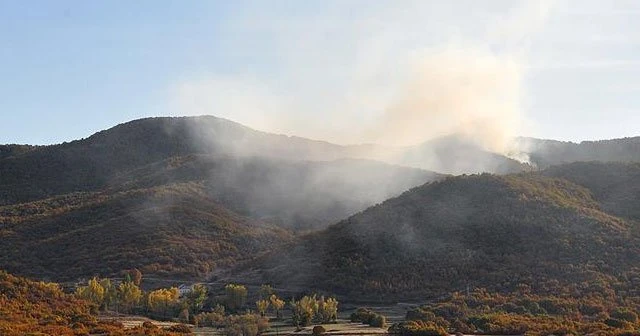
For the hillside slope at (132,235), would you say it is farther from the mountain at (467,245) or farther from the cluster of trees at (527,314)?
the cluster of trees at (527,314)

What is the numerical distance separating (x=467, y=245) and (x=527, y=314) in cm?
2176

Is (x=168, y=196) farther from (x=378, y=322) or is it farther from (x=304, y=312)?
(x=378, y=322)

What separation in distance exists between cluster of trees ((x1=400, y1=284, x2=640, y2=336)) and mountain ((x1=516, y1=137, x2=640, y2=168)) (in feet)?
245

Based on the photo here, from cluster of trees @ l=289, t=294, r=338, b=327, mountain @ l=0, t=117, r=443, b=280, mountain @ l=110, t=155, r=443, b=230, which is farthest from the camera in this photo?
mountain @ l=110, t=155, r=443, b=230

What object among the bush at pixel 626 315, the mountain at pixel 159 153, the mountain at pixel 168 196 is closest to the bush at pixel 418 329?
the bush at pixel 626 315

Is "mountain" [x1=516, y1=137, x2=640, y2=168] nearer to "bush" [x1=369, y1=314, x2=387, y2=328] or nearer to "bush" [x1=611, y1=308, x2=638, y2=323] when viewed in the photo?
"bush" [x1=611, y1=308, x2=638, y2=323]

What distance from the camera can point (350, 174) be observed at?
13512 cm

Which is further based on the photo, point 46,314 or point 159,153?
point 159,153

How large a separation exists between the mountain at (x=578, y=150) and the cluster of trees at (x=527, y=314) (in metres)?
74.7

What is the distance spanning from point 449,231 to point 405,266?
902cm

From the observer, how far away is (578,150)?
15975cm

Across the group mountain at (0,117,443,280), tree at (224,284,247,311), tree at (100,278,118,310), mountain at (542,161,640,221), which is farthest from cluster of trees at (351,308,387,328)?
mountain at (542,161,640,221)

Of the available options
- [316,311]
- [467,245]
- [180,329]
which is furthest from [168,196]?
[180,329]

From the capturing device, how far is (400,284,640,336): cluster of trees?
42688 mm
